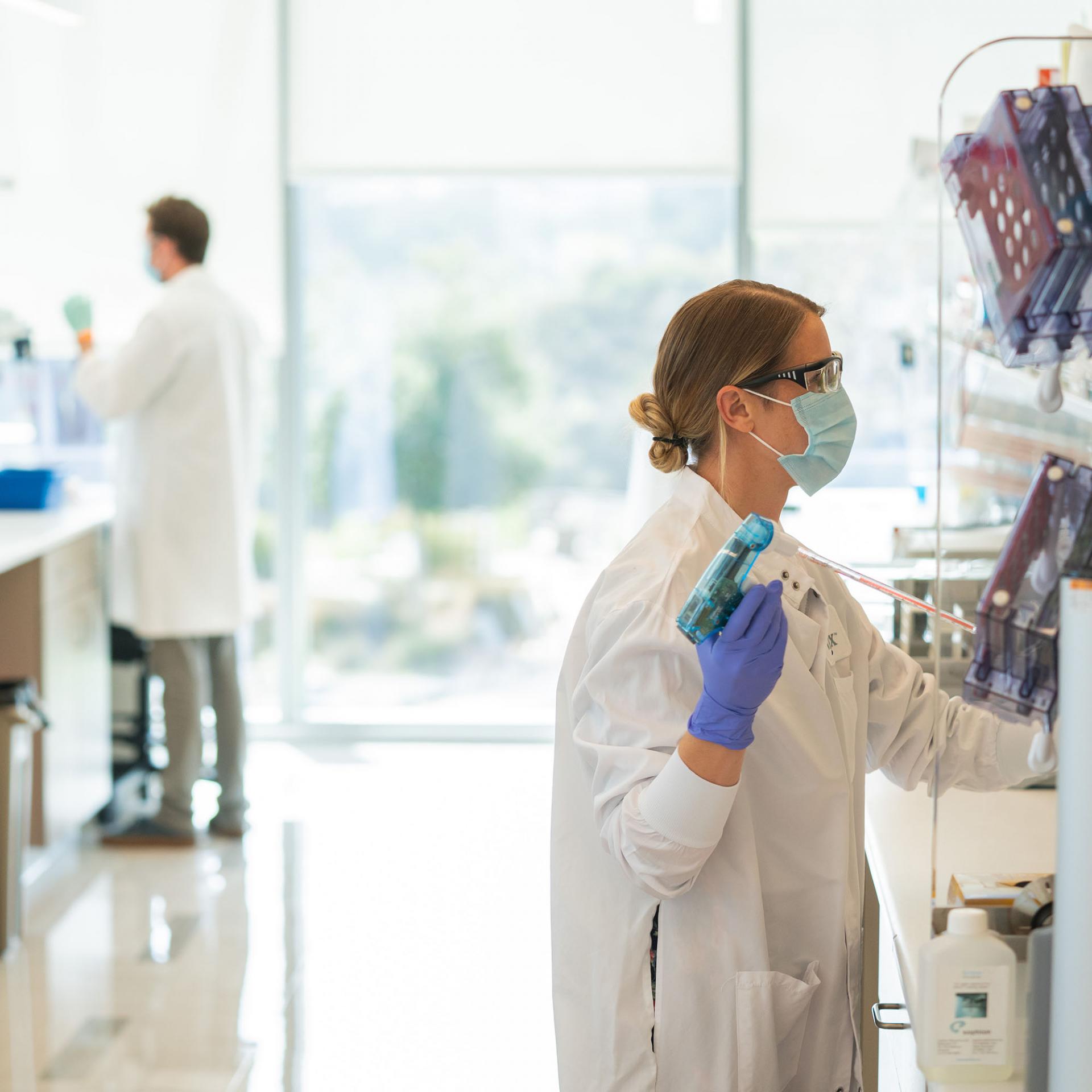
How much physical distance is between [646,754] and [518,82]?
3.23 metres

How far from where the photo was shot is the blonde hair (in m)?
1.26

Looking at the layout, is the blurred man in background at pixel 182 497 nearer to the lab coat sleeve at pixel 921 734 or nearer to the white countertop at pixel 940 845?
the white countertop at pixel 940 845

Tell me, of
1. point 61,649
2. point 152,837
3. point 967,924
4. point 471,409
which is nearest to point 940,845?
point 967,924

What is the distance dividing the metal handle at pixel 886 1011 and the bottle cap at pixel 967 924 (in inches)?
9.2

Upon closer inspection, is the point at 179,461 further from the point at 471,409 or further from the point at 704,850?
the point at 704,850

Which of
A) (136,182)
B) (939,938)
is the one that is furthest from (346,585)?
(939,938)

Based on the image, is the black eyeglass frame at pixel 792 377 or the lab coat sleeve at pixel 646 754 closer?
the lab coat sleeve at pixel 646 754

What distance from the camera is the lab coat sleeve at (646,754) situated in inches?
41.4

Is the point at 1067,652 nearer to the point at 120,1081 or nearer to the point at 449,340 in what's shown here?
the point at 120,1081

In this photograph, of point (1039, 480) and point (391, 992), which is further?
point (391, 992)

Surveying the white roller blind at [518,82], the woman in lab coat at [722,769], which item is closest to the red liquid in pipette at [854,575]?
the woman in lab coat at [722,769]

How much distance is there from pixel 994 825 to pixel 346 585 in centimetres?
312

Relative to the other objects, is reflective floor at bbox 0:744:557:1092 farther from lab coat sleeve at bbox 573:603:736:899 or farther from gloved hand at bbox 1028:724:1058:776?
gloved hand at bbox 1028:724:1058:776

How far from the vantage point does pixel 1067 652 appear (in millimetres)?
823
